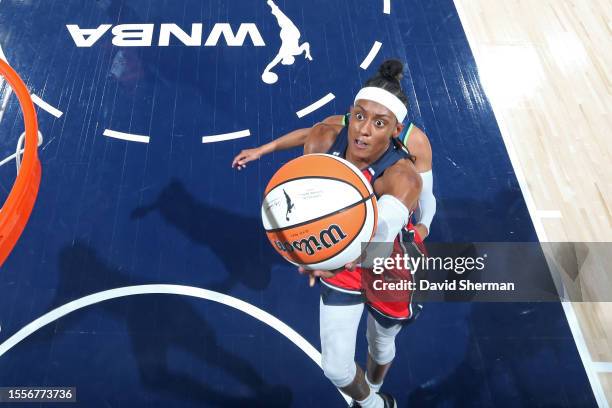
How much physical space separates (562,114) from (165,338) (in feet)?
17.7

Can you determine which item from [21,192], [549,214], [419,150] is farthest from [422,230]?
[21,192]

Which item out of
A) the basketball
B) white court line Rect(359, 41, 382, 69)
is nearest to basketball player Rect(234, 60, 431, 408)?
the basketball

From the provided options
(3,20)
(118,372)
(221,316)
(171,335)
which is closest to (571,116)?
(221,316)

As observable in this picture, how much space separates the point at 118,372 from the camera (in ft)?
15.5

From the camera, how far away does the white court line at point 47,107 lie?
6426 mm

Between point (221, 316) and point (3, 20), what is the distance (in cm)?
528

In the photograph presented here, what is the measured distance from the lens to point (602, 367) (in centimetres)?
493

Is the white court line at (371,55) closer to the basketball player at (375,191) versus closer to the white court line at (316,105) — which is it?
the white court line at (316,105)

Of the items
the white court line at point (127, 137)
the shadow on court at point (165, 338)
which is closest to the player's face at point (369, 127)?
the shadow on court at point (165, 338)

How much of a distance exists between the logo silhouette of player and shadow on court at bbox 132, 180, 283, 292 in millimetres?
1957

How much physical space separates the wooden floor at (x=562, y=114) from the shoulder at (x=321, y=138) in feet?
9.48

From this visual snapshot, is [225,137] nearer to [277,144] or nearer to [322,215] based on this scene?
[277,144]

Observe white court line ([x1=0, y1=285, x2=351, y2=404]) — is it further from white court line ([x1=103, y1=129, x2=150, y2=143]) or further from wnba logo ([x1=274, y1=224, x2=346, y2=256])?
white court line ([x1=103, y1=129, x2=150, y2=143])

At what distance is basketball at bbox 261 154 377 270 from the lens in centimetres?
346
